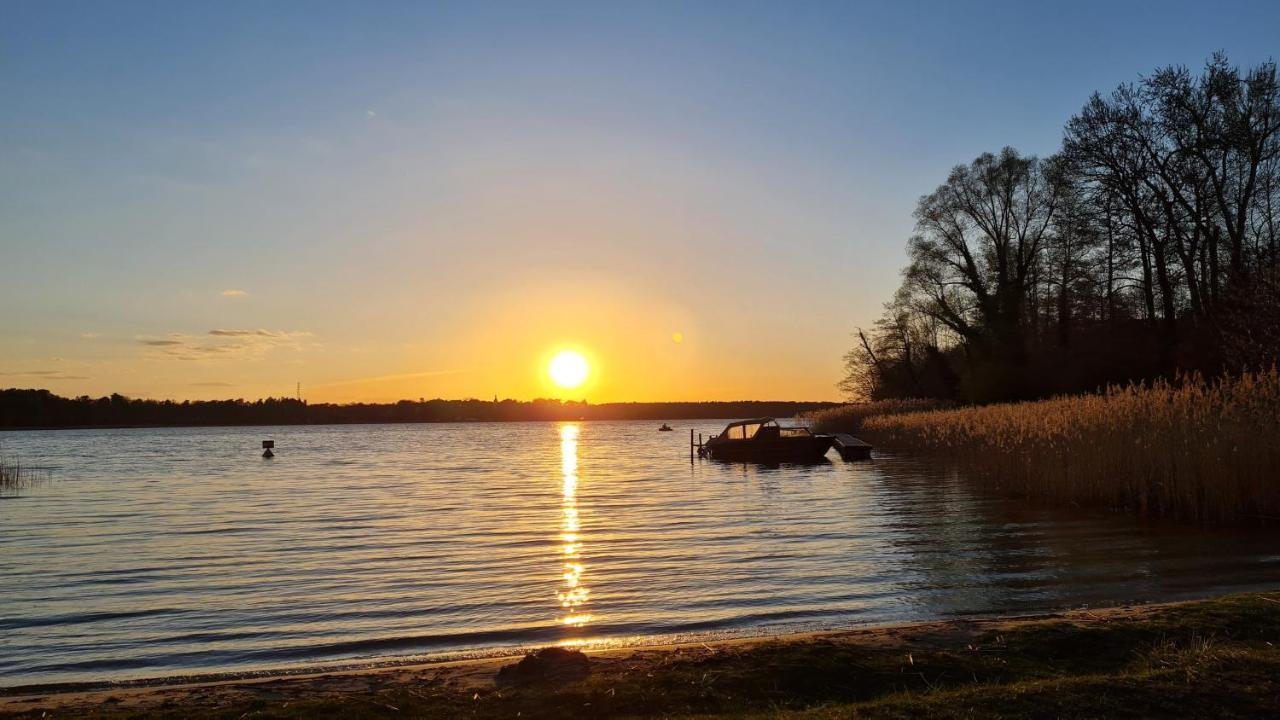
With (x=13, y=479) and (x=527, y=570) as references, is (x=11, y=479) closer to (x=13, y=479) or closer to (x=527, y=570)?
(x=13, y=479)

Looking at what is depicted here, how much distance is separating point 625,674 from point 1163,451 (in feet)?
48.3

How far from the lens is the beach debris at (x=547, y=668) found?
695cm

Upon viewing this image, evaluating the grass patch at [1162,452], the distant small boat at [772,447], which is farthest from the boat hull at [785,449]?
the grass patch at [1162,452]

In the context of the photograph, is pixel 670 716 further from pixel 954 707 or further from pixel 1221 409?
pixel 1221 409

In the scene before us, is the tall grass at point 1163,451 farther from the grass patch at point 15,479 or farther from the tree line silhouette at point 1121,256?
the grass patch at point 15,479

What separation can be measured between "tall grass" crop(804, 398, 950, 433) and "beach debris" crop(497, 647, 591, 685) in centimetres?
5279

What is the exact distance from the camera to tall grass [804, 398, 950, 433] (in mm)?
59909

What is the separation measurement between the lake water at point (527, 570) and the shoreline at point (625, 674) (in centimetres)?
140

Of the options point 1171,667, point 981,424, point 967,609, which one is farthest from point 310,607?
point 981,424

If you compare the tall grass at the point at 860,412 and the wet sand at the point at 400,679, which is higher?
the tall grass at the point at 860,412

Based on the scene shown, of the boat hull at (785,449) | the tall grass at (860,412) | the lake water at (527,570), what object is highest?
the tall grass at (860,412)

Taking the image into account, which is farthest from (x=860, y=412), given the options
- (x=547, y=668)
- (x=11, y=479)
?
(x=547, y=668)

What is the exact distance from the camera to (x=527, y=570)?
47.3ft

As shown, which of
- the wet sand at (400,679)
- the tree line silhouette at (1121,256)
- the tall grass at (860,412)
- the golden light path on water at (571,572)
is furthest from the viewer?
the tall grass at (860,412)
